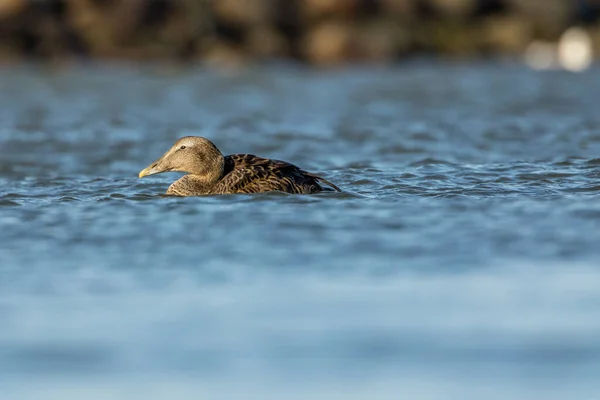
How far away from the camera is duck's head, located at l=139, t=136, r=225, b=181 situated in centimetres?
966

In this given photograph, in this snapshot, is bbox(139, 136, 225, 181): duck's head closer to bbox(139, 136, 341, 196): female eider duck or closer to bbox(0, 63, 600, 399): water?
bbox(139, 136, 341, 196): female eider duck

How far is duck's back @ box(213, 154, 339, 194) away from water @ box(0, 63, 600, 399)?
11cm

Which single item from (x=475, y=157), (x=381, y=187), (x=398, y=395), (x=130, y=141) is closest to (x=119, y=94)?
(x=130, y=141)

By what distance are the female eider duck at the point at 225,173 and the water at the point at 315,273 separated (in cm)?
13

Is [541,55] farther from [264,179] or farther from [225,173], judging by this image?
[264,179]

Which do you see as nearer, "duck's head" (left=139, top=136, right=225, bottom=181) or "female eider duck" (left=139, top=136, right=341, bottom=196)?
"female eider duck" (left=139, top=136, right=341, bottom=196)

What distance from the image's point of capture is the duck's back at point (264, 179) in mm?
9484

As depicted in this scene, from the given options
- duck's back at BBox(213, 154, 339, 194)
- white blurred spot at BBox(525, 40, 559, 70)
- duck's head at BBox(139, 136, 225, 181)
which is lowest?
duck's back at BBox(213, 154, 339, 194)

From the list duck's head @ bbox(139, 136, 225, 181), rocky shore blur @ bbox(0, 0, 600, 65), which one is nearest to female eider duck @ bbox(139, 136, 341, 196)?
duck's head @ bbox(139, 136, 225, 181)

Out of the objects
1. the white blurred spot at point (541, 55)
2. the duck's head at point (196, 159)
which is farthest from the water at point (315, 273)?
the white blurred spot at point (541, 55)

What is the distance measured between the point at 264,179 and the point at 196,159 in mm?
620

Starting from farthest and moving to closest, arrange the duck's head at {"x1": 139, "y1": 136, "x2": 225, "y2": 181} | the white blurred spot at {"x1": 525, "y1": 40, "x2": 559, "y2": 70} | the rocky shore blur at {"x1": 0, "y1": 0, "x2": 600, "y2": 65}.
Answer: the white blurred spot at {"x1": 525, "y1": 40, "x2": 559, "y2": 70}, the rocky shore blur at {"x1": 0, "y1": 0, "x2": 600, "y2": 65}, the duck's head at {"x1": 139, "y1": 136, "x2": 225, "y2": 181}

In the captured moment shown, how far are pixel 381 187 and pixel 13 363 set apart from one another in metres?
5.27

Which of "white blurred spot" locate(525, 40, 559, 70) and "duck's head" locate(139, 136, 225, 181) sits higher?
"white blurred spot" locate(525, 40, 559, 70)
